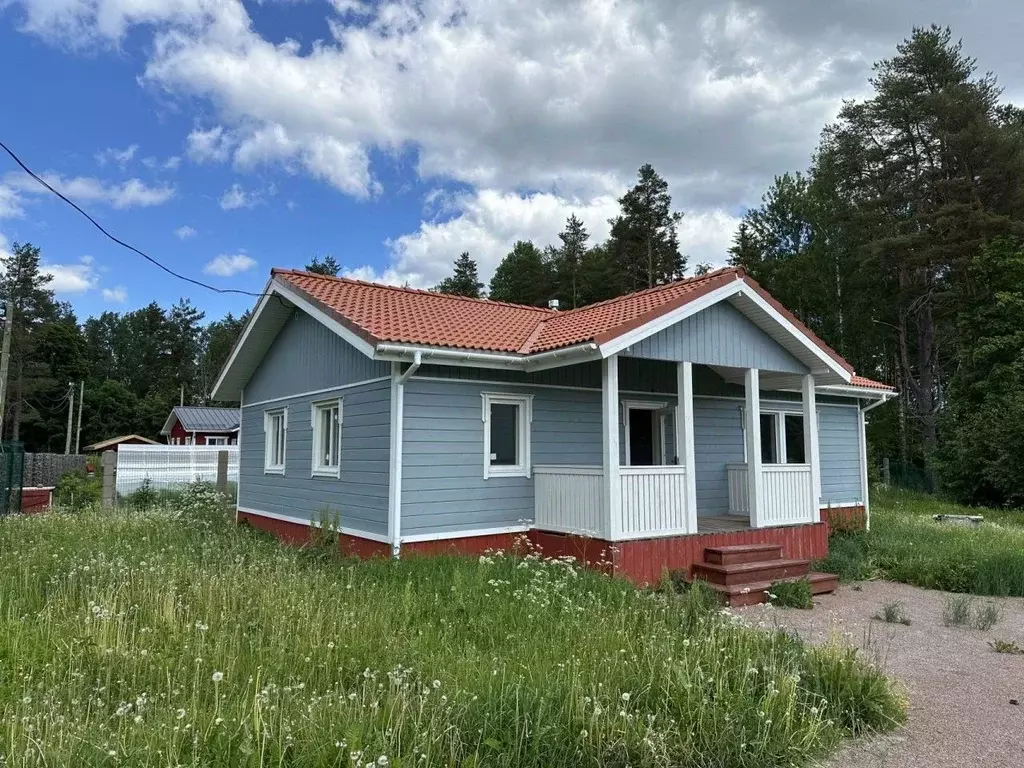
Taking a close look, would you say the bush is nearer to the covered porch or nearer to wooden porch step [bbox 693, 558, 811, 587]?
the covered porch

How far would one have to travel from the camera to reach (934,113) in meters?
25.5

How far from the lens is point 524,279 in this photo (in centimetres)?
4409

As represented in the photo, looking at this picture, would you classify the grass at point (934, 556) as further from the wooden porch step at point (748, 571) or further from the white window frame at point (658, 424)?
the white window frame at point (658, 424)

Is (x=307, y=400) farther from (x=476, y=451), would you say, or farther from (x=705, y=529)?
(x=705, y=529)

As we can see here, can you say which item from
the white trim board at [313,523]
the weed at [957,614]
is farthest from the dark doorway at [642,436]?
the weed at [957,614]

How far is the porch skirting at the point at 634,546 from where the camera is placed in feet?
28.4

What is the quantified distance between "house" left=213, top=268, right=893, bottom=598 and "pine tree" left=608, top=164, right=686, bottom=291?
965 inches

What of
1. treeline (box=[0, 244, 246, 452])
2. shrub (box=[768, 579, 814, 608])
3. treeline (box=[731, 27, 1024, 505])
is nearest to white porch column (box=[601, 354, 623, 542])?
shrub (box=[768, 579, 814, 608])

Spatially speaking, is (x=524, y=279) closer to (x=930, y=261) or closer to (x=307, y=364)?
(x=930, y=261)

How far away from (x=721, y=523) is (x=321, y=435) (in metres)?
6.75

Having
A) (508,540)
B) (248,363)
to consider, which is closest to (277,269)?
(248,363)

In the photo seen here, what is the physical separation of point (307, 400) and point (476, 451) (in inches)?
147

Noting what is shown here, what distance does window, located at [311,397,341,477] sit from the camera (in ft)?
35.7

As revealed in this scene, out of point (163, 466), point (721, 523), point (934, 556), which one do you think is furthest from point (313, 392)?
point (163, 466)
